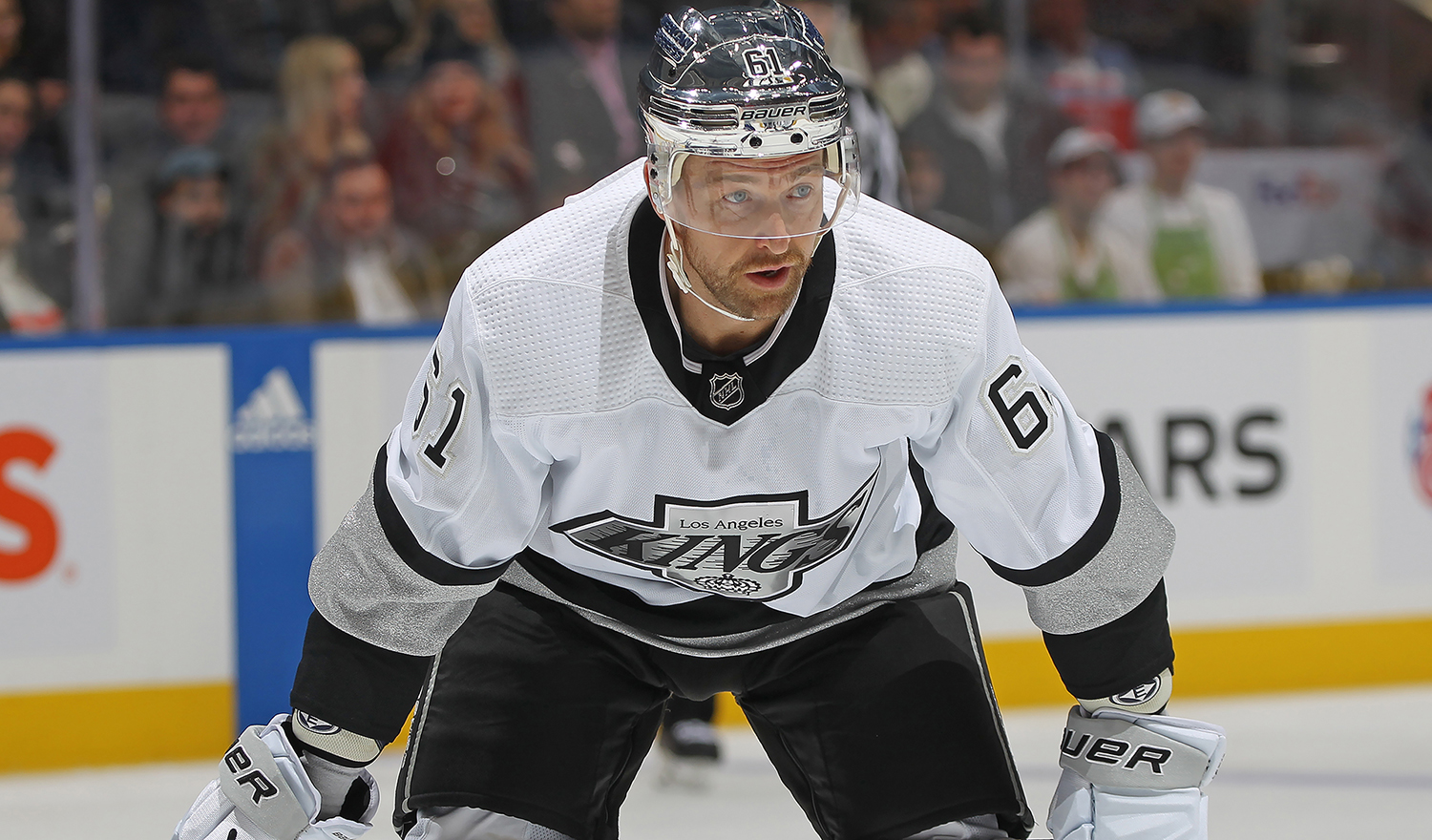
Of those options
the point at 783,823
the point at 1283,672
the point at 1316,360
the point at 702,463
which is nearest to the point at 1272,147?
the point at 1316,360

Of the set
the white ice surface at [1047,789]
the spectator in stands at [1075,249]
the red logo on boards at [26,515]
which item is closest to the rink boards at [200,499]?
the red logo on boards at [26,515]

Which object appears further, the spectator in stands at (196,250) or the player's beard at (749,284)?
the spectator in stands at (196,250)

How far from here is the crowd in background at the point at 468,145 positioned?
11.9 ft

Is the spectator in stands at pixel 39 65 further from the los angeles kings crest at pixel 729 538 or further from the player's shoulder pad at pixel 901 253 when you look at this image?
the player's shoulder pad at pixel 901 253

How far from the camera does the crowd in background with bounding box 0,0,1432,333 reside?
362 cm

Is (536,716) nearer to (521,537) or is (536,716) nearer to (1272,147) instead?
(521,537)

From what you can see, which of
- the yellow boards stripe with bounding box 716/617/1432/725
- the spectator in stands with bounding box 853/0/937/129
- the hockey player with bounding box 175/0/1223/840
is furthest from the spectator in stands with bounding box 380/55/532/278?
the hockey player with bounding box 175/0/1223/840

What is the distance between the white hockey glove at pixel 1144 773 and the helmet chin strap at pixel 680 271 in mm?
585

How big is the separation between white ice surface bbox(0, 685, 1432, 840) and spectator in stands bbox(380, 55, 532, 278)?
134 cm

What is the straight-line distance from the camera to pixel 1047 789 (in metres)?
3.06

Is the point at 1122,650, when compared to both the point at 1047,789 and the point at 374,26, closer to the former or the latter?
the point at 1047,789

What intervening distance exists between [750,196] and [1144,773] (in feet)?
2.36

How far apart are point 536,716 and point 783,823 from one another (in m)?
1.22

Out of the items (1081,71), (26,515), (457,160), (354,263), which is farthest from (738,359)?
(1081,71)
